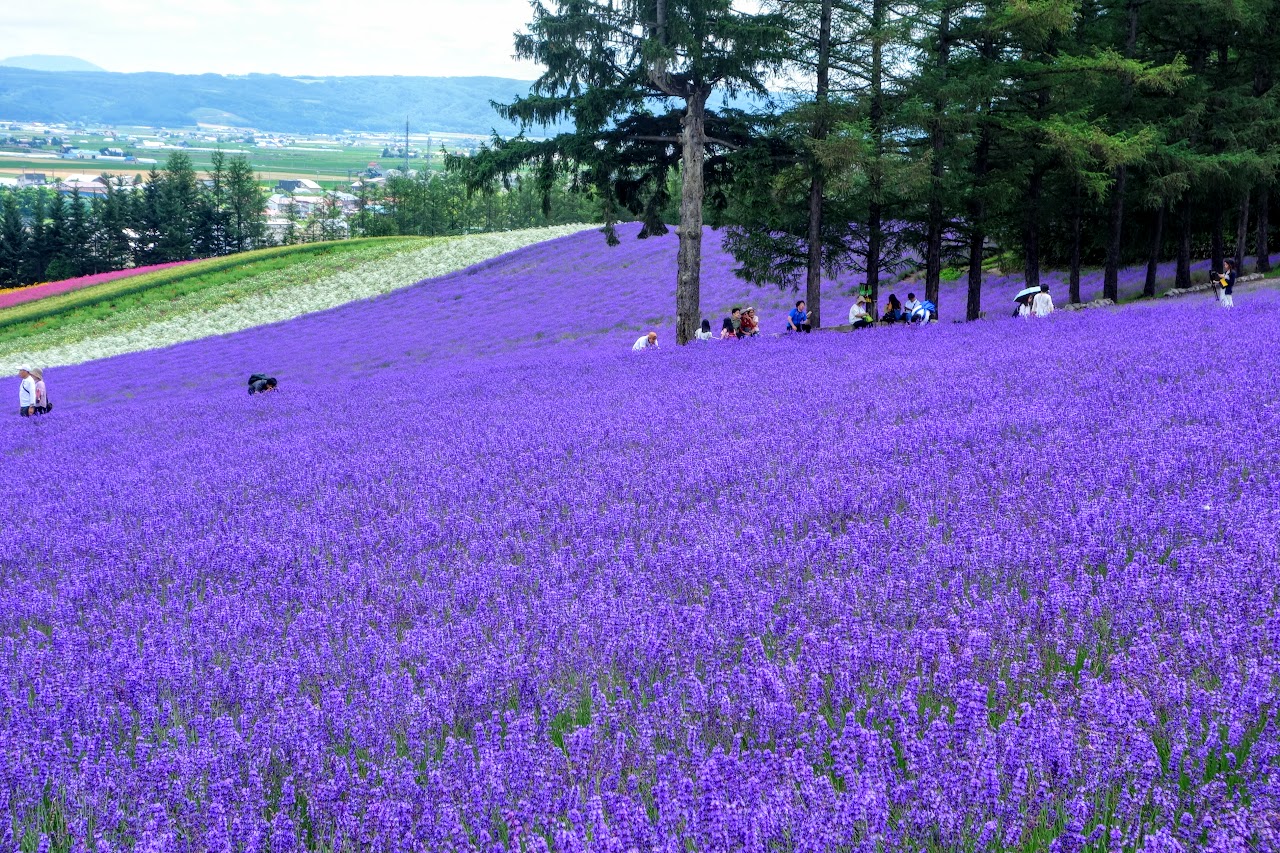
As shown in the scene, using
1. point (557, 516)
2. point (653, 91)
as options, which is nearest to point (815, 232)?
point (653, 91)

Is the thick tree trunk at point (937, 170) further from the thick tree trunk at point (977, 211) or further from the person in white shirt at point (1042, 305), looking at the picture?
the person in white shirt at point (1042, 305)

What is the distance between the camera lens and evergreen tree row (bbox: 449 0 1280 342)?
1923 centimetres

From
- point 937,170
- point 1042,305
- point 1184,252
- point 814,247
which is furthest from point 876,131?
point 1184,252

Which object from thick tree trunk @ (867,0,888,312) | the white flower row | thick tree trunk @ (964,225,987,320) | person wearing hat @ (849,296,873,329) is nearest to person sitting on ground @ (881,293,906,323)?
thick tree trunk @ (867,0,888,312)

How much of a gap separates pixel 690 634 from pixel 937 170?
62.5 feet

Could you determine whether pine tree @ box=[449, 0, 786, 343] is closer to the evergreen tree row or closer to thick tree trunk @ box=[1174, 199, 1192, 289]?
the evergreen tree row

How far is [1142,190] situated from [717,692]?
27572 mm

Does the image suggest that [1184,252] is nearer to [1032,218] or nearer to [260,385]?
[1032,218]

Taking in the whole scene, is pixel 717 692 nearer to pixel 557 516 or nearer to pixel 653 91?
pixel 557 516

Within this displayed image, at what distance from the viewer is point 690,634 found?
14.2 feet

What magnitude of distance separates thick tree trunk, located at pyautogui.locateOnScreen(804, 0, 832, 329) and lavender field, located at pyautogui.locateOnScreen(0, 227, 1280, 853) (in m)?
10.9

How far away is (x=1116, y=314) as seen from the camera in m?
17.2

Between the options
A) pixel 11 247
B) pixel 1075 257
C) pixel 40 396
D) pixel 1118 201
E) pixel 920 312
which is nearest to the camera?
pixel 40 396

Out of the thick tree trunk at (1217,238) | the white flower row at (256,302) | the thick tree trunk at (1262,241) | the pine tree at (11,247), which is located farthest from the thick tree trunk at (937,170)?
the pine tree at (11,247)
